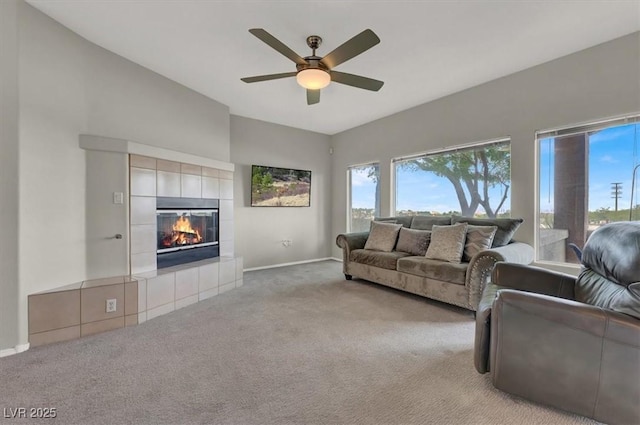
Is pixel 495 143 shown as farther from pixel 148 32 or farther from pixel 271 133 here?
pixel 148 32

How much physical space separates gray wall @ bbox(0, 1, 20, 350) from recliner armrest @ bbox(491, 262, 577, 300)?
385cm

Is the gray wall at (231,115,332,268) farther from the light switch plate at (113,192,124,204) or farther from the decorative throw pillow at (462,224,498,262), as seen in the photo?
the decorative throw pillow at (462,224,498,262)

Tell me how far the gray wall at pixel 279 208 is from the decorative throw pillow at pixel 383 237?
1761 millimetres

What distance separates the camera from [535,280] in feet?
6.63

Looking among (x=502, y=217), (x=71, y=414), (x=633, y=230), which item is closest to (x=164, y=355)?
(x=71, y=414)

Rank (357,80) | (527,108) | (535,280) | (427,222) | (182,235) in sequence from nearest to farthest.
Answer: (535,280)
(357,80)
(527,108)
(182,235)
(427,222)

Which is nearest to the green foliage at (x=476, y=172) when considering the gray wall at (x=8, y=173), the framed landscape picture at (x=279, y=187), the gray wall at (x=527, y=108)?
the gray wall at (x=527, y=108)

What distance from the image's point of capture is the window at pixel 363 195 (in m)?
5.33

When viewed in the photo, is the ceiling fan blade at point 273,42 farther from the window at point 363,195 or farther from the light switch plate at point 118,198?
the window at point 363,195

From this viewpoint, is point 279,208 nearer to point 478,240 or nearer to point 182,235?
point 182,235

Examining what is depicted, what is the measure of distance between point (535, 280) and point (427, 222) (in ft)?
6.62

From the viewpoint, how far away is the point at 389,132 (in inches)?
191

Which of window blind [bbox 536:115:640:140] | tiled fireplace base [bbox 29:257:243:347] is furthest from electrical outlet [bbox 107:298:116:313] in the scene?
window blind [bbox 536:115:640:140]

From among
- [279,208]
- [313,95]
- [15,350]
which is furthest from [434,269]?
[15,350]
